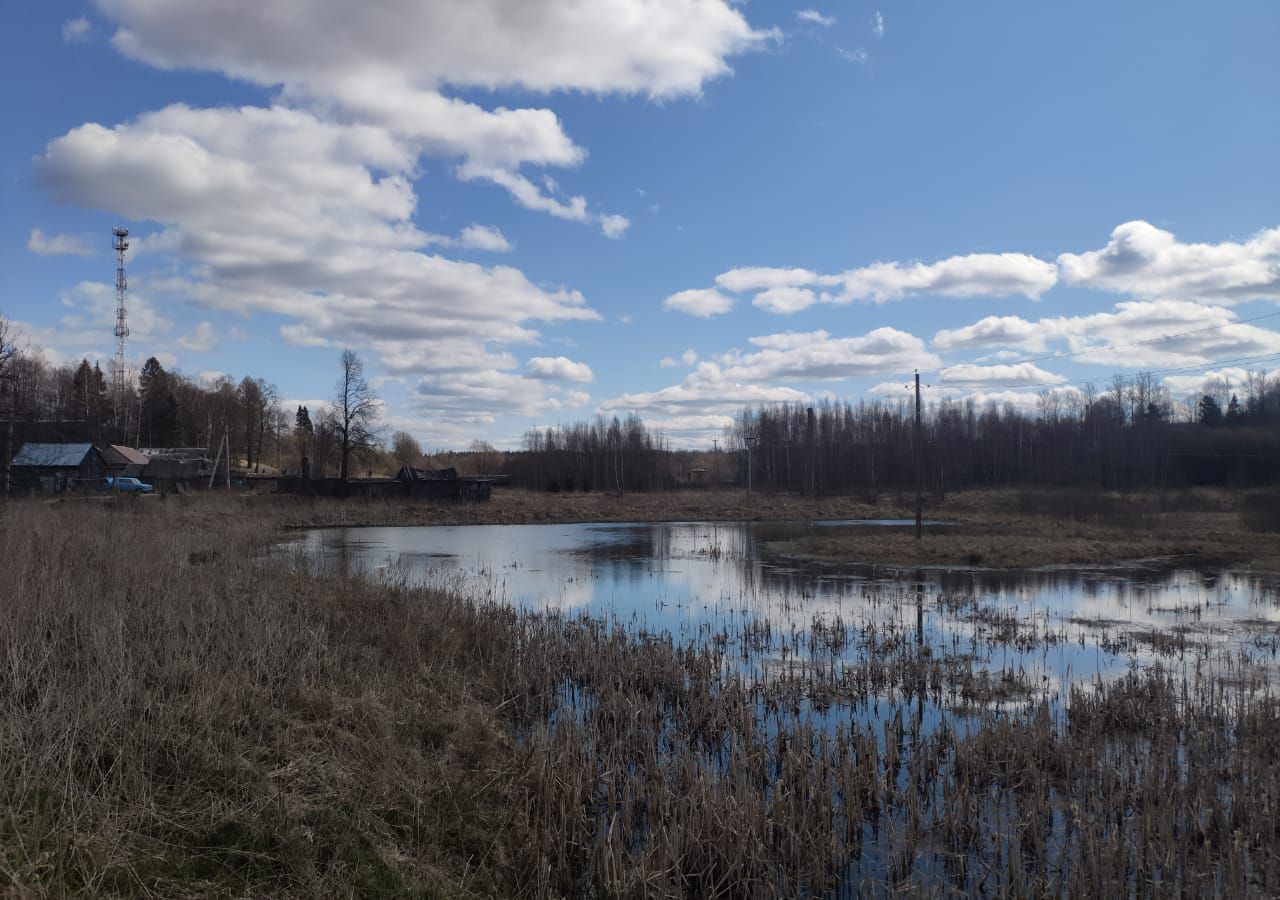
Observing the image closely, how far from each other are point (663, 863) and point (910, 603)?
14.6 metres

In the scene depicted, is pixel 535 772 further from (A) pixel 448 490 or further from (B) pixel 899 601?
(A) pixel 448 490

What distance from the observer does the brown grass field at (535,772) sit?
4969 mm

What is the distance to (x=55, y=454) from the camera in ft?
175

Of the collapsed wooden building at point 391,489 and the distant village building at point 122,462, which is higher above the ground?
the distant village building at point 122,462

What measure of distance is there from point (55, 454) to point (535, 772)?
2438 inches

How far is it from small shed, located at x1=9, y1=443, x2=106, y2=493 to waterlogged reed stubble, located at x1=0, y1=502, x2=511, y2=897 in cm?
4726

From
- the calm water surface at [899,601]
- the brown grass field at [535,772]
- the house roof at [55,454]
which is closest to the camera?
the brown grass field at [535,772]

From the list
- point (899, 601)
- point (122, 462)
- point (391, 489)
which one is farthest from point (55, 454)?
point (899, 601)

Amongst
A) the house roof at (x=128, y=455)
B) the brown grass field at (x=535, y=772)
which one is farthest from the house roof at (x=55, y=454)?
the brown grass field at (x=535, y=772)

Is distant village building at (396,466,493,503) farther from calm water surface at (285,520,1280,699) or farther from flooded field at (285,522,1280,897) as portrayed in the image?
flooded field at (285,522,1280,897)

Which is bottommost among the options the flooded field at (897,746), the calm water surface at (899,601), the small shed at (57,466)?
the calm water surface at (899,601)

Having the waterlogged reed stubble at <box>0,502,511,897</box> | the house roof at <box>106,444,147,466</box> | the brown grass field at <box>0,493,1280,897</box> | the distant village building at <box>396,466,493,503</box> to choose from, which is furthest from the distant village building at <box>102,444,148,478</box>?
the waterlogged reed stubble at <box>0,502,511,897</box>

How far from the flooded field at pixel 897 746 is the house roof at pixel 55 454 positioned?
5044 centimetres

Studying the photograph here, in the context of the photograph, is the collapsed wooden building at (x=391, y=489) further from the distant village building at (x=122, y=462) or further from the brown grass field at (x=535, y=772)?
the brown grass field at (x=535, y=772)
